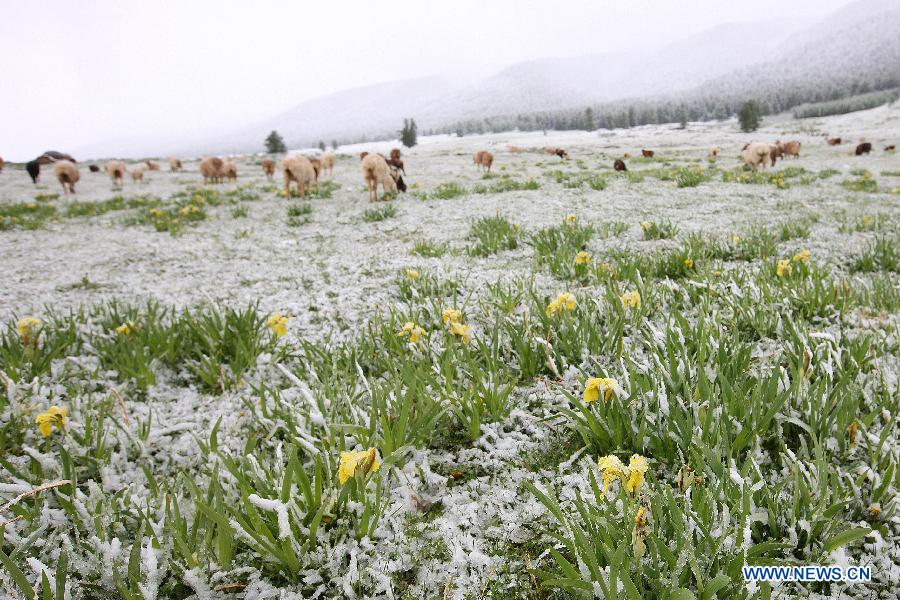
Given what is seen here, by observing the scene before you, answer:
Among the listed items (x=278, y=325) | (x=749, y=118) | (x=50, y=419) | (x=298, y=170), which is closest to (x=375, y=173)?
(x=298, y=170)

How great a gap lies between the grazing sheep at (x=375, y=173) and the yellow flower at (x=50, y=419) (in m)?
11.5

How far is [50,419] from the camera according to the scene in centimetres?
201

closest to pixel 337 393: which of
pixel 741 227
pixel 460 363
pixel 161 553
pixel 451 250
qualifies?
pixel 460 363

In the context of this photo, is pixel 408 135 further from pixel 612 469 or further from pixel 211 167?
pixel 612 469

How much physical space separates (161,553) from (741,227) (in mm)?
8198

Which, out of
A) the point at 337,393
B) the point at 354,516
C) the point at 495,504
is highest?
the point at 337,393

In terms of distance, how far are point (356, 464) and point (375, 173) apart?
12.6 meters

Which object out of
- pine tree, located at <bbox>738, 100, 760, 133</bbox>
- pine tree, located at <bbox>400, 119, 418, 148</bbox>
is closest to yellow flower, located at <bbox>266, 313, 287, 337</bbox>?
pine tree, located at <bbox>400, 119, 418, 148</bbox>

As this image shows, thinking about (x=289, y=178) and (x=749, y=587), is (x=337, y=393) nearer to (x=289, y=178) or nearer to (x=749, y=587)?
(x=749, y=587)

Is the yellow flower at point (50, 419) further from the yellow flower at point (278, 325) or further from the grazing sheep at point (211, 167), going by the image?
the grazing sheep at point (211, 167)

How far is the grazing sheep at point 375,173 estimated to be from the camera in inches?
508

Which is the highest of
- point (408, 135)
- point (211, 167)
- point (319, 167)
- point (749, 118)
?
point (408, 135)

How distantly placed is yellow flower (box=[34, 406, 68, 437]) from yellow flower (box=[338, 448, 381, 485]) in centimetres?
151

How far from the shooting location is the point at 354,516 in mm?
1648
